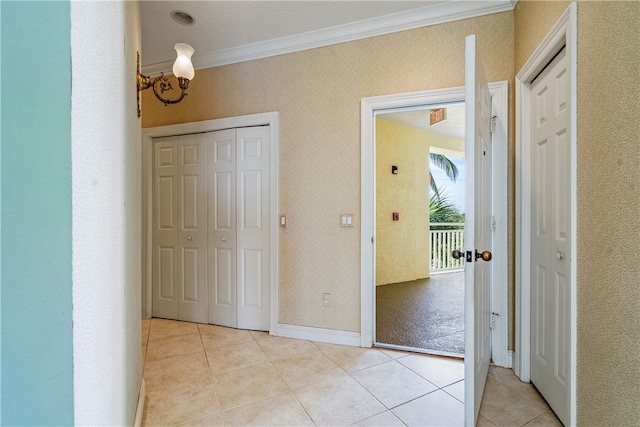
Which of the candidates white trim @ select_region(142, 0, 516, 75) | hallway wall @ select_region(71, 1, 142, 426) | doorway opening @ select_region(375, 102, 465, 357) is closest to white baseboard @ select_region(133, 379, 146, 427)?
hallway wall @ select_region(71, 1, 142, 426)

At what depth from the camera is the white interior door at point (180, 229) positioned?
3.28 metres

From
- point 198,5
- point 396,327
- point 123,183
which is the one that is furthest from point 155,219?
point 396,327

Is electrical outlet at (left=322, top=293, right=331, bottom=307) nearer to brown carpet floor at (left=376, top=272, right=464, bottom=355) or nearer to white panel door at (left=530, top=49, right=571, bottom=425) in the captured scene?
brown carpet floor at (left=376, top=272, right=464, bottom=355)

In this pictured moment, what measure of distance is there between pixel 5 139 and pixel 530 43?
2.61 m

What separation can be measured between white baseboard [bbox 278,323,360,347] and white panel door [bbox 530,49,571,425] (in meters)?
1.31

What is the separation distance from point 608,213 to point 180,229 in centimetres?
345

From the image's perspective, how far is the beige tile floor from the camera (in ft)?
5.58

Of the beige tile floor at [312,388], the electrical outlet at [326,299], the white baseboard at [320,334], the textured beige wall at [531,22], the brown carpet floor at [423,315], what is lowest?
the brown carpet floor at [423,315]

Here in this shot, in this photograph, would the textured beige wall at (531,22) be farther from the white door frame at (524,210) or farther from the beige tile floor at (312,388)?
the beige tile floor at (312,388)

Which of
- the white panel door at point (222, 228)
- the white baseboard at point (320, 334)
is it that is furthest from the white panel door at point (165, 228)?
the white baseboard at point (320, 334)

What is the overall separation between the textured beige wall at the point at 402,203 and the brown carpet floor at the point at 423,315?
31 cm

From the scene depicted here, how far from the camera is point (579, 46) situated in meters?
1.41

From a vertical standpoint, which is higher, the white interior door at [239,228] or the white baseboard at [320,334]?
the white interior door at [239,228]

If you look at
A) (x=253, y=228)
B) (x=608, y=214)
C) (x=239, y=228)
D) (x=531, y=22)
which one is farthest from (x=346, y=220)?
(x=531, y=22)
